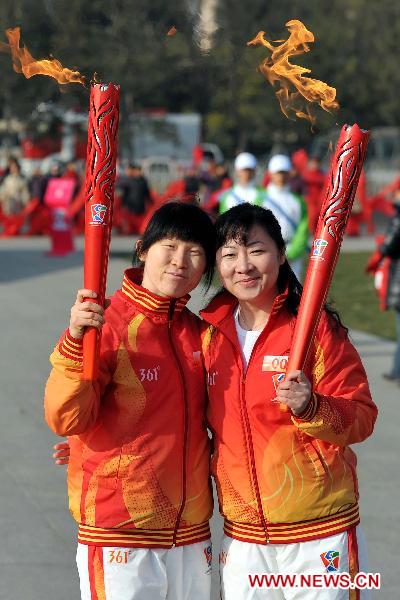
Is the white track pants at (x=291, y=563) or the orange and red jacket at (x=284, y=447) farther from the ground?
the orange and red jacket at (x=284, y=447)

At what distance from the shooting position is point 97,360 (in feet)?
9.86

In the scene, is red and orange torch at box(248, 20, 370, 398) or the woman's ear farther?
the woman's ear

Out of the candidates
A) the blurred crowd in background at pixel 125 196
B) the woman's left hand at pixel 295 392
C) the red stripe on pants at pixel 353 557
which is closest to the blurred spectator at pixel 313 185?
the blurred crowd in background at pixel 125 196

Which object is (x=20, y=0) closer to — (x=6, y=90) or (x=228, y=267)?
(x=228, y=267)

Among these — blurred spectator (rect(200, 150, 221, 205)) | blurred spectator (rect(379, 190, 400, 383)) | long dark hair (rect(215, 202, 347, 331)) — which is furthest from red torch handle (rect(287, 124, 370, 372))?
blurred spectator (rect(200, 150, 221, 205))

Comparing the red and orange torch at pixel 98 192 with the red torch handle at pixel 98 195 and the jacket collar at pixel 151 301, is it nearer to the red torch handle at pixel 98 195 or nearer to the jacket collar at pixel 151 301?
the red torch handle at pixel 98 195

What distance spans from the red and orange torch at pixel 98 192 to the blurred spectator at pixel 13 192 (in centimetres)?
2117

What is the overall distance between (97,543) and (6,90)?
2010cm

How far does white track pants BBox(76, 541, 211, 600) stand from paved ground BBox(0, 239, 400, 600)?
1.69 metres

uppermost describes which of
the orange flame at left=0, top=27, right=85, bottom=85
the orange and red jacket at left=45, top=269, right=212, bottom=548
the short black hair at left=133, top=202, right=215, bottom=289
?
the orange flame at left=0, top=27, right=85, bottom=85

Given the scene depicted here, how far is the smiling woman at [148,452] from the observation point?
311cm

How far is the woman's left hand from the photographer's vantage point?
2.91m

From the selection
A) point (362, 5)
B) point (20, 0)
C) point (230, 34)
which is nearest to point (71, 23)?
point (230, 34)

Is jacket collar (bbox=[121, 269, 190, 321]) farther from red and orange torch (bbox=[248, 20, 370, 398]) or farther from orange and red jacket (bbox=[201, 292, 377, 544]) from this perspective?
red and orange torch (bbox=[248, 20, 370, 398])
